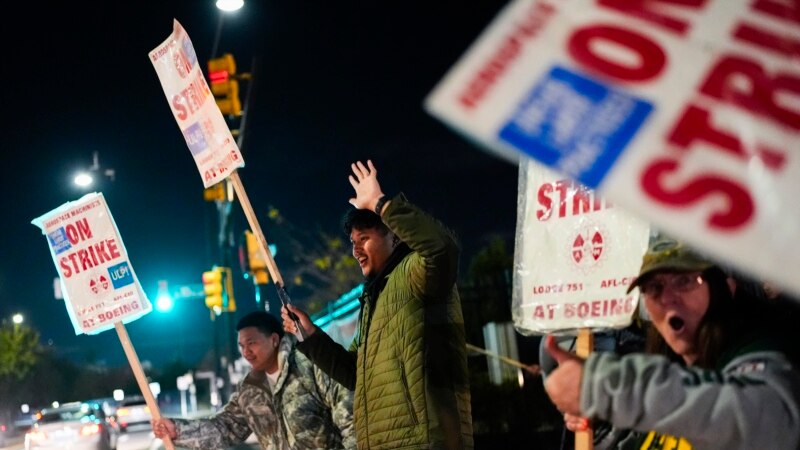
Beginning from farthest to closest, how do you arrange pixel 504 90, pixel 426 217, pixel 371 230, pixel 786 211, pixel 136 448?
pixel 136 448
pixel 371 230
pixel 426 217
pixel 504 90
pixel 786 211

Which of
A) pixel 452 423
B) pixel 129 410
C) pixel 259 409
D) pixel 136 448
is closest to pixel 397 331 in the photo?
pixel 452 423

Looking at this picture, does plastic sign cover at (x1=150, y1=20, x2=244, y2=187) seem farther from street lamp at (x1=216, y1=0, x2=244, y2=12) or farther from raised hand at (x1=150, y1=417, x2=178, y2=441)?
street lamp at (x1=216, y1=0, x2=244, y2=12)

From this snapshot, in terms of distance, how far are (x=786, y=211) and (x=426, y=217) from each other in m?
2.40

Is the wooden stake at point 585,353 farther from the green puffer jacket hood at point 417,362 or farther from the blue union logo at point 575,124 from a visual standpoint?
the blue union logo at point 575,124

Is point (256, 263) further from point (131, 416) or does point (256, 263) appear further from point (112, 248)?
point (112, 248)

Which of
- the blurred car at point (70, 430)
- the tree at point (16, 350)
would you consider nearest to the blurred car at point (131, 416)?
the blurred car at point (70, 430)

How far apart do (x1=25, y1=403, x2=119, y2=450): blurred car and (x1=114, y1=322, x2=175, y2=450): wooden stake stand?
1751 cm

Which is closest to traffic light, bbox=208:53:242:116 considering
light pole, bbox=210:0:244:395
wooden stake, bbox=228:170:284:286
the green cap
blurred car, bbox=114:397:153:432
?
light pole, bbox=210:0:244:395

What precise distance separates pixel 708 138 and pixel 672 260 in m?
0.73

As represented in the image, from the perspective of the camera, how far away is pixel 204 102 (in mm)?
5711

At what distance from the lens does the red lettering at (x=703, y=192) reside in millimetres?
1645

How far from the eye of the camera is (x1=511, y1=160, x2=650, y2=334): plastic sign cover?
143 inches

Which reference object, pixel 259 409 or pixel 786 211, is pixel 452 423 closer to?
pixel 259 409

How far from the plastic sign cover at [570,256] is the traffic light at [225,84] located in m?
13.4
